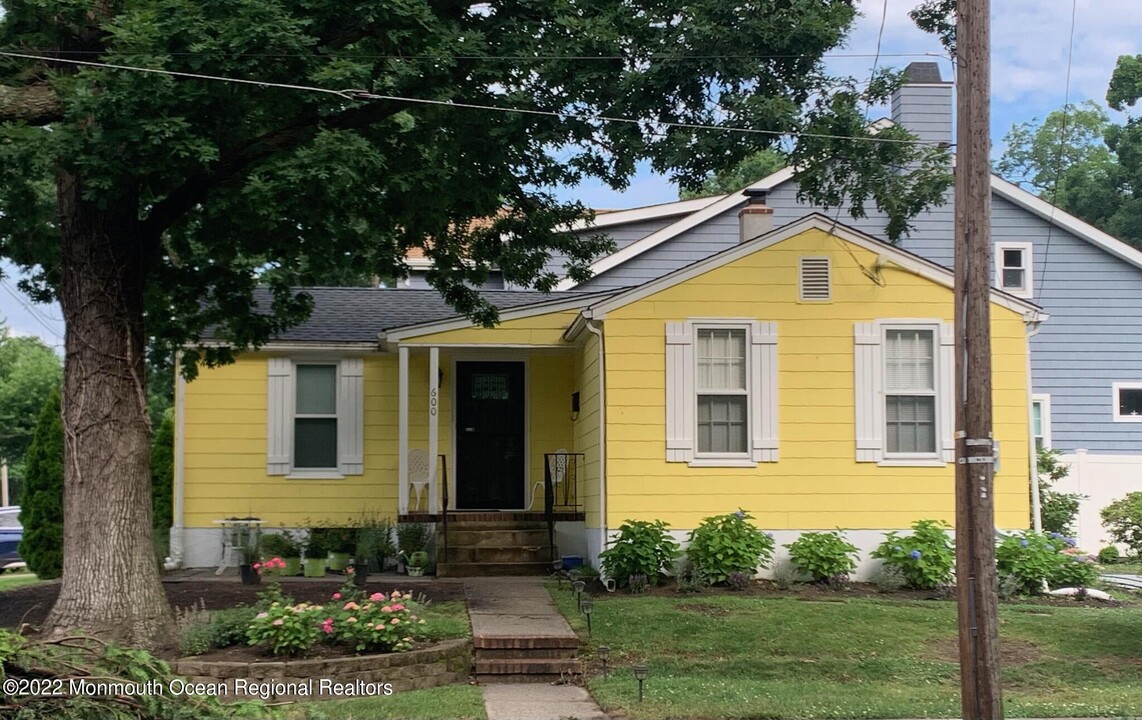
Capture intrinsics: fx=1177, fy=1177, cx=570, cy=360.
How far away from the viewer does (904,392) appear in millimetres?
14047

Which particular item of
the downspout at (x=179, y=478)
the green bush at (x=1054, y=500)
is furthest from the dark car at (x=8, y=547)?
the green bush at (x=1054, y=500)

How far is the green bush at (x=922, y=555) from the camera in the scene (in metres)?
13.1

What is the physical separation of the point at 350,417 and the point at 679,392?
209 inches

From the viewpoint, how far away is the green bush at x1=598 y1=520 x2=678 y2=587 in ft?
42.8

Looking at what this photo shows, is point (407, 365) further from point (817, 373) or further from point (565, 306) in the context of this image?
point (817, 373)

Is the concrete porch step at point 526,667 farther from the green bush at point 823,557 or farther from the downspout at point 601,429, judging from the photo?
the green bush at point 823,557

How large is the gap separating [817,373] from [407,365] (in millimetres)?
5635

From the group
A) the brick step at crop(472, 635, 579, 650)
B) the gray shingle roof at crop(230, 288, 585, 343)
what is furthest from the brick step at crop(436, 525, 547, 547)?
the brick step at crop(472, 635, 579, 650)

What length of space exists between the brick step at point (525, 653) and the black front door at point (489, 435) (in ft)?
23.3

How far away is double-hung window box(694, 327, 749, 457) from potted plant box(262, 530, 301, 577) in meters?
5.57

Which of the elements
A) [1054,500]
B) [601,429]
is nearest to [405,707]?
[601,429]

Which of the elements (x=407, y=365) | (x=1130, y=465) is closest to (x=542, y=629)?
(x=407, y=365)

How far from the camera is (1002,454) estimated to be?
46.0ft

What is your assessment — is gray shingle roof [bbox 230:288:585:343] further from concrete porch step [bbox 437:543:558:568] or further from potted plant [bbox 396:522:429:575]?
concrete porch step [bbox 437:543:558:568]
